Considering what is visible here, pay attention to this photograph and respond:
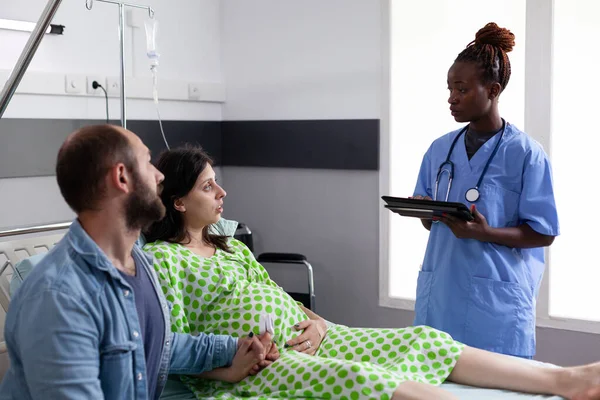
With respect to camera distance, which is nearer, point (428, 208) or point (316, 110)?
point (428, 208)

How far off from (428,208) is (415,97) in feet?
4.84

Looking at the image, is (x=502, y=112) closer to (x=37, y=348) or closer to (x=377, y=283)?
(x=377, y=283)

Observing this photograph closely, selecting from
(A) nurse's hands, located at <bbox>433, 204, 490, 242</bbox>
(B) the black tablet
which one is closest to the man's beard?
(B) the black tablet

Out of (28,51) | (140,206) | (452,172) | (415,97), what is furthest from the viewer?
(415,97)

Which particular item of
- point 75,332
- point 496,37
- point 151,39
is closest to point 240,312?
point 75,332

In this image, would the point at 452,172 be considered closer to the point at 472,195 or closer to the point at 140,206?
the point at 472,195

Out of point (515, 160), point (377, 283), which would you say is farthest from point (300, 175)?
point (515, 160)

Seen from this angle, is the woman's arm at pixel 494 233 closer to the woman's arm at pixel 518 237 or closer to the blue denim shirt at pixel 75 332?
Result: the woman's arm at pixel 518 237

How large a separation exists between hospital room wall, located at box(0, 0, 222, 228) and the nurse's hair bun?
1833 mm

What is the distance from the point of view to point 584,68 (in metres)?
3.34

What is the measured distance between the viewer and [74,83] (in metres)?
3.44

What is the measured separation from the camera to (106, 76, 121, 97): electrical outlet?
362 cm

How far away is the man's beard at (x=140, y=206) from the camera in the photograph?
5.64ft

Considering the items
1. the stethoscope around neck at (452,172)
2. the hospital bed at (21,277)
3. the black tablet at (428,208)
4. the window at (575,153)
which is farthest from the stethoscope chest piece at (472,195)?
the window at (575,153)
